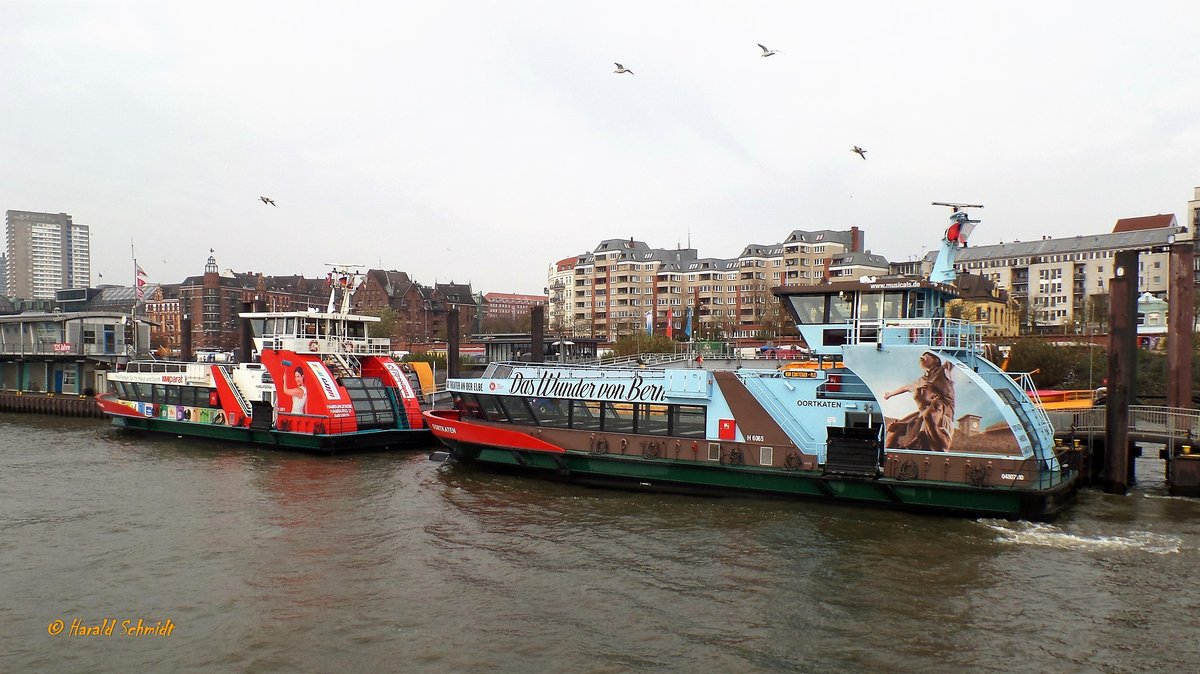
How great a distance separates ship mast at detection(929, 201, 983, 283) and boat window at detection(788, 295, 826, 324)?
2889 mm

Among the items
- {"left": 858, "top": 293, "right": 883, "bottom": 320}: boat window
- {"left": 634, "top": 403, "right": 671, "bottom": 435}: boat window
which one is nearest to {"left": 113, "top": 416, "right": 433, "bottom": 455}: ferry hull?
{"left": 634, "top": 403, "right": 671, "bottom": 435}: boat window

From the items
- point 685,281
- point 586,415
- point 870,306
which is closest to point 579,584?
point 586,415

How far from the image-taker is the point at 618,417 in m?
22.0

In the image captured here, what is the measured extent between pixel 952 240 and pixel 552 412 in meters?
12.5

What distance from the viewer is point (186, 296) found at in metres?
110

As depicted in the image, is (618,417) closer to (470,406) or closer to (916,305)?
(470,406)

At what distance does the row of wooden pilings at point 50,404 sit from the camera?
43.0 meters

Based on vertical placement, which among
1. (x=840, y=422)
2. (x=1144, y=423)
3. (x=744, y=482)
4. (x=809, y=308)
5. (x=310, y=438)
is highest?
(x=809, y=308)

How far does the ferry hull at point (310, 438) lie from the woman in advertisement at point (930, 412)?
765 inches

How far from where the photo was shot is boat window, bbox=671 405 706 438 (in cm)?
2044

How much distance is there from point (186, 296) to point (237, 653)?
115 metres

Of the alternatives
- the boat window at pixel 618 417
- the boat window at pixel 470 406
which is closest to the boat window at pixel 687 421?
the boat window at pixel 618 417

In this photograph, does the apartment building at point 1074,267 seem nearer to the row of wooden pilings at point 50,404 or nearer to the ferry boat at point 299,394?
the ferry boat at point 299,394

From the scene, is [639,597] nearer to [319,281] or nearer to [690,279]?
[690,279]
